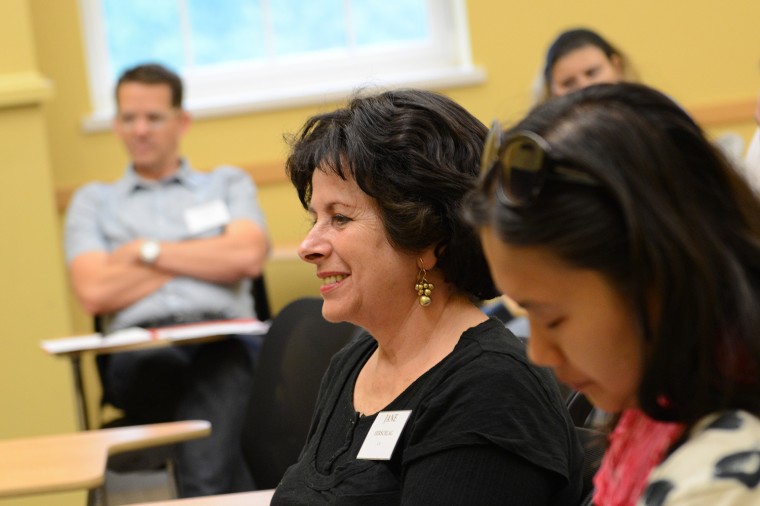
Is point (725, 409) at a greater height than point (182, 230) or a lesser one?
greater

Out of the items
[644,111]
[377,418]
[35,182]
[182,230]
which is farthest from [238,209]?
[644,111]

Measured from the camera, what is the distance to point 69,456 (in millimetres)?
2383

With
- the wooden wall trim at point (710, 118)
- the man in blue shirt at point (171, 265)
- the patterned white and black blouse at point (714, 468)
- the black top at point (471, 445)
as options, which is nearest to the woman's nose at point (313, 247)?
the black top at point (471, 445)

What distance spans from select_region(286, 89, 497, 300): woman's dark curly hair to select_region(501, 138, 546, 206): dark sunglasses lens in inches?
26.6

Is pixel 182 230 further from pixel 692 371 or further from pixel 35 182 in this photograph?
pixel 692 371

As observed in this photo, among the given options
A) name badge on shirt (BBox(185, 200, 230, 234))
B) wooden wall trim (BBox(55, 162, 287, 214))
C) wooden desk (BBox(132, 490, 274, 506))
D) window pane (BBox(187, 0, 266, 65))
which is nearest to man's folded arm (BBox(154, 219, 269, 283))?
name badge on shirt (BBox(185, 200, 230, 234))

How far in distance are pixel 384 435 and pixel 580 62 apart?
8.71 feet

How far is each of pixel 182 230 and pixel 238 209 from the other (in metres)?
0.23

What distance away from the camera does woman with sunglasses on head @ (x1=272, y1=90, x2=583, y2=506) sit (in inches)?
60.8

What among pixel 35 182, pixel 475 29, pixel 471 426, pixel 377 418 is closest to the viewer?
pixel 471 426

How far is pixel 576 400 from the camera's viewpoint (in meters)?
1.74

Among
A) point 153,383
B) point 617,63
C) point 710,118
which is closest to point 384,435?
point 153,383

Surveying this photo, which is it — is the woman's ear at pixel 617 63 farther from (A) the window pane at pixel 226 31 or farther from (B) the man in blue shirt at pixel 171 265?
(A) the window pane at pixel 226 31

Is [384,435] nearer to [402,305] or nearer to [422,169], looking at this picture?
[402,305]
